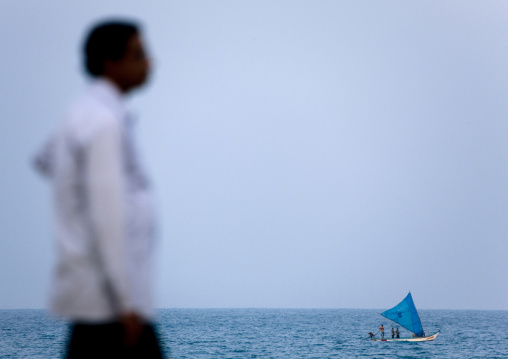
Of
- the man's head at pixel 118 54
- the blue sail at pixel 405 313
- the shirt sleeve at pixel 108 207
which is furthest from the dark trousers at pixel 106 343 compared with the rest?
the blue sail at pixel 405 313

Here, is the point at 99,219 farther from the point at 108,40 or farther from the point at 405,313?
the point at 405,313

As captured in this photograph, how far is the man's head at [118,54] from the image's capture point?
7.09 ft

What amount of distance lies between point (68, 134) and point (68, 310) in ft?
1.59

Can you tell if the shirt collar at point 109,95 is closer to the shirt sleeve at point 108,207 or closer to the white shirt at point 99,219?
the white shirt at point 99,219

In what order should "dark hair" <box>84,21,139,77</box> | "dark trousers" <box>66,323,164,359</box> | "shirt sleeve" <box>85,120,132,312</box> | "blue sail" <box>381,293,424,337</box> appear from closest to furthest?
"shirt sleeve" <box>85,120,132,312</box>
"dark trousers" <box>66,323,164,359</box>
"dark hair" <box>84,21,139,77</box>
"blue sail" <box>381,293,424,337</box>

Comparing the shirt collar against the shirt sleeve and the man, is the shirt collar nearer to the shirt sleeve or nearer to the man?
the man

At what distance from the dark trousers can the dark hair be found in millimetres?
794

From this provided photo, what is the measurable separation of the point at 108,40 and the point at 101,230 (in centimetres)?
63

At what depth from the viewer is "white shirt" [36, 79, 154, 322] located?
1869 mm

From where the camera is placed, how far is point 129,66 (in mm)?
2191

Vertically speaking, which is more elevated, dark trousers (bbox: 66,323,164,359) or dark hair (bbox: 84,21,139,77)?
dark hair (bbox: 84,21,139,77)

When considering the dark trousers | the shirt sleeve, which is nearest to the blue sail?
the dark trousers

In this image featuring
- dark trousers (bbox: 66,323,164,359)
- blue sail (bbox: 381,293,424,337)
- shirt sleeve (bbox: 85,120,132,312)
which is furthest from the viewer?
blue sail (bbox: 381,293,424,337)

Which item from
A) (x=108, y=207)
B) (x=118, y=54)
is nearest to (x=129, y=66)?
(x=118, y=54)
